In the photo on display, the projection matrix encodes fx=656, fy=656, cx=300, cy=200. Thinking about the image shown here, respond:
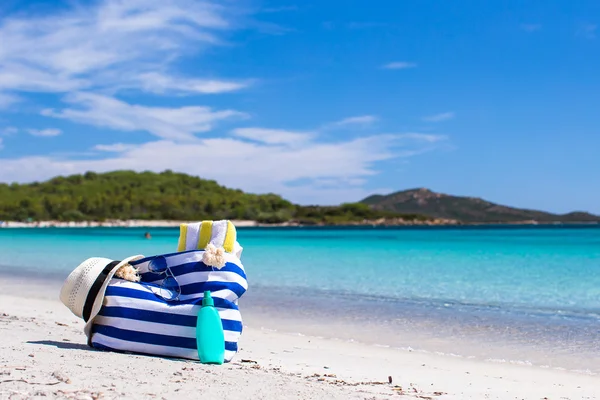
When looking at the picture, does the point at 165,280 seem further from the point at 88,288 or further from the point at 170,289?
the point at 88,288

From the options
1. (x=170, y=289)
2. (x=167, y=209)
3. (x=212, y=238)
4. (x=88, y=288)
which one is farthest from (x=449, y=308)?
(x=167, y=209)

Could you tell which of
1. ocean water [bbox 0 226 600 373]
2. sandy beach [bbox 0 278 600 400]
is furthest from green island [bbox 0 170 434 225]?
sandy beach [bbox 0 278 600 400]

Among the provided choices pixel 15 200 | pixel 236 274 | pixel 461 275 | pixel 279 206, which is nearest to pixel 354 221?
pixel 279 206

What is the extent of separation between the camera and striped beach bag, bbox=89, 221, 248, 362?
19.7 ft

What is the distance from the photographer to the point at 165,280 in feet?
20.6

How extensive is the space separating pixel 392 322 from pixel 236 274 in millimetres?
5273

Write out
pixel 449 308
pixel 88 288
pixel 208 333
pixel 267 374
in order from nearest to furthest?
pixel 267 374 < pixel 208 333 < pixel 88 288 < pixel 449 308

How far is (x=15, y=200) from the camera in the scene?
18350 centimetres

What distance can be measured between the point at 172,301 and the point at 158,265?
42 cm

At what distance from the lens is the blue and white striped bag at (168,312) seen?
19.7 ft

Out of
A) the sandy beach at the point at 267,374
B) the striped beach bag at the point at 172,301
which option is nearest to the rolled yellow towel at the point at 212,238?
the striped beach bag at the point at 172,301

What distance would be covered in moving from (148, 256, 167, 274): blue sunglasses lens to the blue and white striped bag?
81mm

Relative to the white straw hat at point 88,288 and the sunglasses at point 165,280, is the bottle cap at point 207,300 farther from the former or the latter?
the white straw hat at point 88,288

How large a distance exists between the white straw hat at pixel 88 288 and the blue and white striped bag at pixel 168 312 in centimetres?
7
